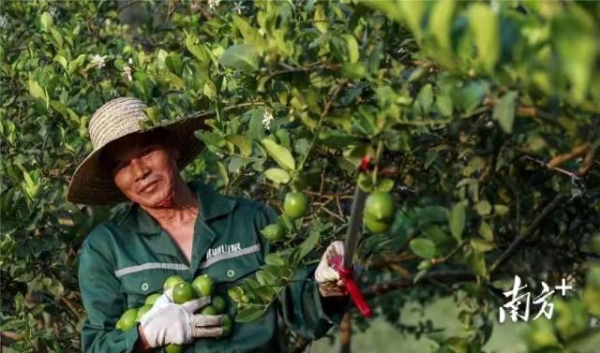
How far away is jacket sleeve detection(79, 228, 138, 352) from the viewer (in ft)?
10.5

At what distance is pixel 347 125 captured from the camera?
7.62ft

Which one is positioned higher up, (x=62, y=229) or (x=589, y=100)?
(x=589, y=100)

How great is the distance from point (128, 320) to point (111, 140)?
456mm

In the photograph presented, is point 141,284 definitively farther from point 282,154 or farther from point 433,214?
point 433,214

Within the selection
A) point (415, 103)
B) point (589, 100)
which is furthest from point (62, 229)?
point (589, 100)

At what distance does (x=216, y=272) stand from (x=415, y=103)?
3.78 ft

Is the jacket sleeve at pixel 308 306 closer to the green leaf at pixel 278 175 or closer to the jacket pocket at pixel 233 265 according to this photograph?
the jacket pocket at pixel 233 265

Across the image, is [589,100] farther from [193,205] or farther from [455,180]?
[193,205]

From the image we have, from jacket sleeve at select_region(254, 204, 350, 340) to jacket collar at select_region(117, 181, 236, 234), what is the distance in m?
0.31

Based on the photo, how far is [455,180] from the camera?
282 cm

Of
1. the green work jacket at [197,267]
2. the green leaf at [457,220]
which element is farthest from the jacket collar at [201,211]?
the green leaf at [457,220]

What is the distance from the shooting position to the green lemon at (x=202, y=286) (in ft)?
10.2

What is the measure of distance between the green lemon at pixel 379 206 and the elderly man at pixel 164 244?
0.78 meters

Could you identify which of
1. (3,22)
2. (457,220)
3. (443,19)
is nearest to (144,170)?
(457,220)
